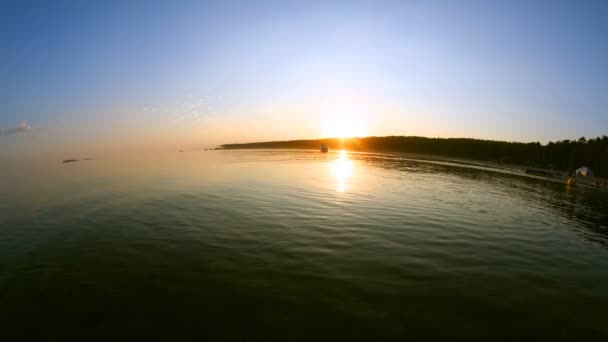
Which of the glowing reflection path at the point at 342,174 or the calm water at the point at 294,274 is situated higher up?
the glowing reflection path at the point at 342,174

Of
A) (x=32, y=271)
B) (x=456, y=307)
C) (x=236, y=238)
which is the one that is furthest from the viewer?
(x=236, y=238)

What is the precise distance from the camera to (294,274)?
12.7 metres

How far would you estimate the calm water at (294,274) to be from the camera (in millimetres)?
9352

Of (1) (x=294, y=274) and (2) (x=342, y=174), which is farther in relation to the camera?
(2) (x=342, y=174)

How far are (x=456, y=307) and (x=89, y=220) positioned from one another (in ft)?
85.9

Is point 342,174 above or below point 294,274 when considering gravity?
above

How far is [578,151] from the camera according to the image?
10800 centimetres

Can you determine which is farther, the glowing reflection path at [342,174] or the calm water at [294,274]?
the glowing reflection path at [342,174]

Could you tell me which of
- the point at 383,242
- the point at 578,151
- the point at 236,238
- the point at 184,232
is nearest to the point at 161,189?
the point at 184,232

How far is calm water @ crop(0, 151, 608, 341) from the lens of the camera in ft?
30.7

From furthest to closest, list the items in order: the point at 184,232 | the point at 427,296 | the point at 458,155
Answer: the point at 458,155 < the point at 184,232 < the point at 427,296

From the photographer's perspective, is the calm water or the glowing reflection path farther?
the glowing reflection path

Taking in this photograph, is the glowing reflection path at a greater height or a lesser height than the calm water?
greater

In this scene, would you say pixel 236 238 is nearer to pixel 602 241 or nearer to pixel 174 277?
pixel 174 277
